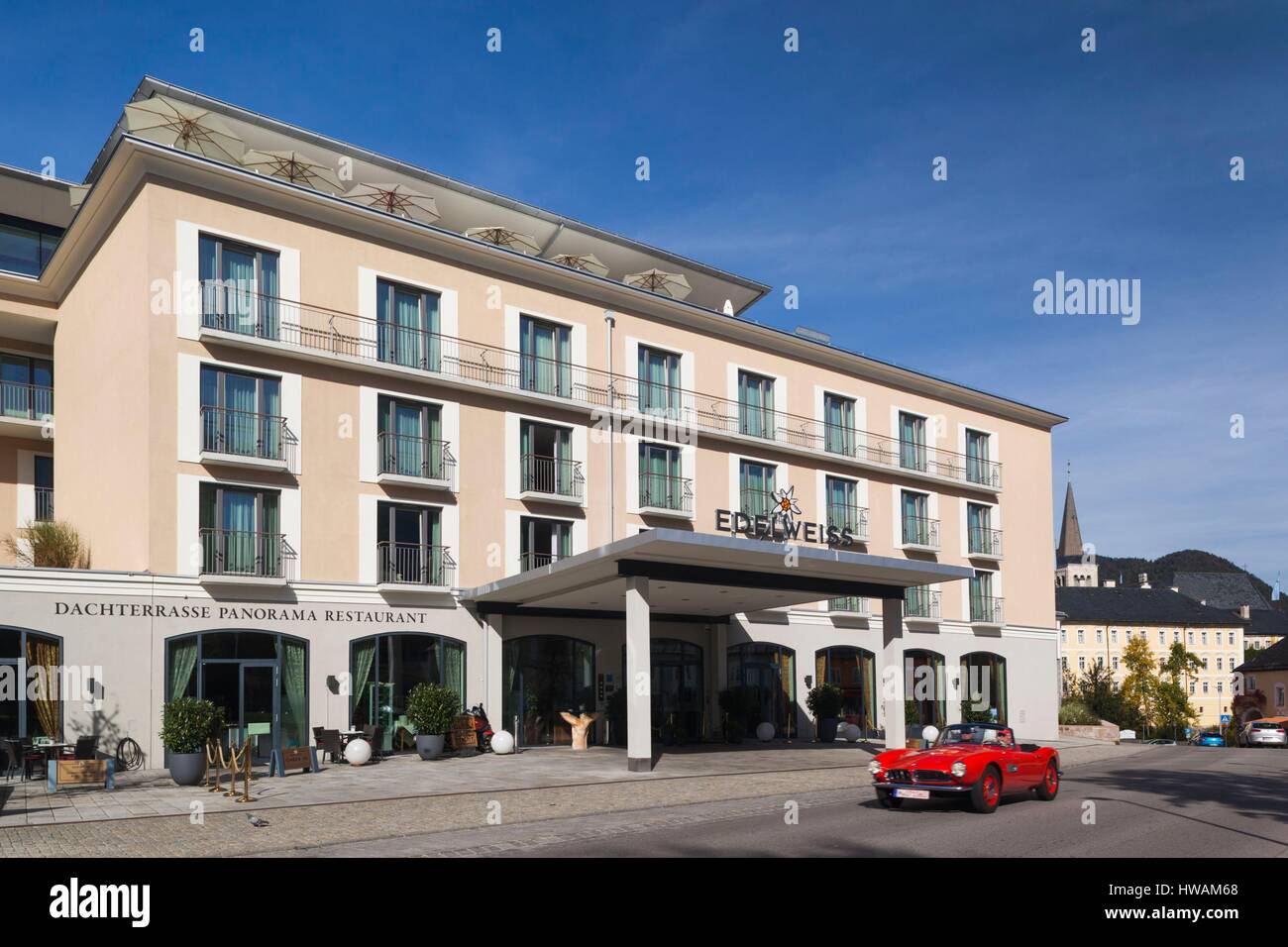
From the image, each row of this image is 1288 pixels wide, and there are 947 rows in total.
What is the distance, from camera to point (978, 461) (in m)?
47.0

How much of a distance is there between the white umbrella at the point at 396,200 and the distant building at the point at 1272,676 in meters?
85.6

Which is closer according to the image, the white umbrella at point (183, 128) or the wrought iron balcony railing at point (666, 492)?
the white umbrella at point (183, 128)

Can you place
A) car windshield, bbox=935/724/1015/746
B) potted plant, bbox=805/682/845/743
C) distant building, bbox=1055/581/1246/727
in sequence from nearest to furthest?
1. car windshield, bbox=935/724/1015/746
2. potted plant, bbox=805/682/845/743
3. distant building, bbox=1055/581/1246/727

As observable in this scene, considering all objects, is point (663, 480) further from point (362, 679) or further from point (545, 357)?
point (362, 679)

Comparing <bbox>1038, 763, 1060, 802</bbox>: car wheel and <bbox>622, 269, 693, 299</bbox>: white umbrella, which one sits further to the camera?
<bbox>622, 269, 693, 299</bbox>: white umbrella

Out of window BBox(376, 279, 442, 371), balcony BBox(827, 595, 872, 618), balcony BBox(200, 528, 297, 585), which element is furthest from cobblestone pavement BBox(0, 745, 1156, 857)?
balcony BBox(827, 595, 872, 618)

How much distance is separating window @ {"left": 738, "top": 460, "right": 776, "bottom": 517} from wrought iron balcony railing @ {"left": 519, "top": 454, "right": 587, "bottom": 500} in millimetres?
6955

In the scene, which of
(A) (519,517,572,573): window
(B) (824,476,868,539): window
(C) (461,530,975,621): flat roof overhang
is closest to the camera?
(C) (461,530,975,621): flat roof overhang

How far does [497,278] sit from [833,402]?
1531 cm

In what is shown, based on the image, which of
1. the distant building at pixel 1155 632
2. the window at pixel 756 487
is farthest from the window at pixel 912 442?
the distant building at pixel 1155 632

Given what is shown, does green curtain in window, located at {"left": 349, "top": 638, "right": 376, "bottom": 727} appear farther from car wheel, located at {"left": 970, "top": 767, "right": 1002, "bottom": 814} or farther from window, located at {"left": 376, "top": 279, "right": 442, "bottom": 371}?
car wheel, located at {"left": 970, "top": 767, "right": 1002, "bottom": 814}

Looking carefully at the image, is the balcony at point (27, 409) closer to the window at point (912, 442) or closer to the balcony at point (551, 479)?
the balcony at point (551, 479)

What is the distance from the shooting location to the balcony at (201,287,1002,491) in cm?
2773

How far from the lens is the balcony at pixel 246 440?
2638 centimetres
